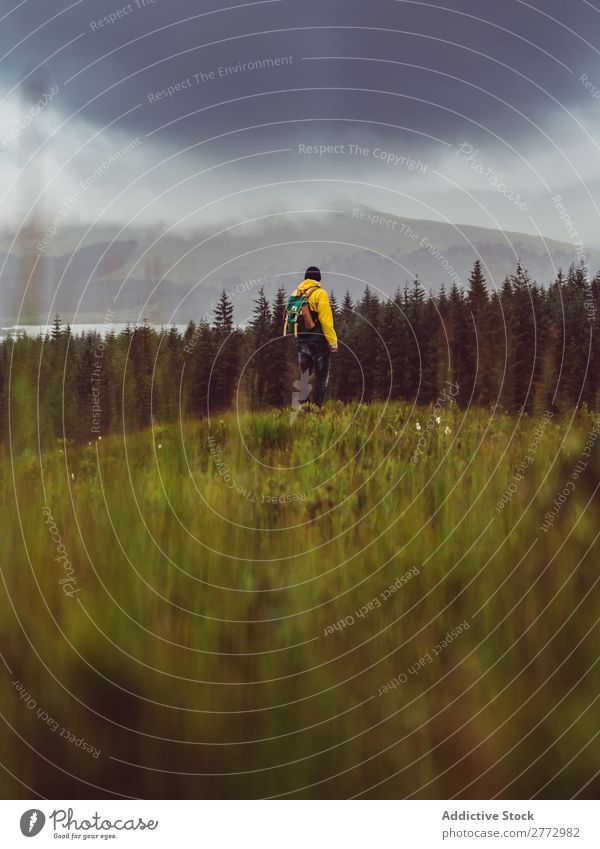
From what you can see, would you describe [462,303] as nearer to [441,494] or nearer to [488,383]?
[488,383]

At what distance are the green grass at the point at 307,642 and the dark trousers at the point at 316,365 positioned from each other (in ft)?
13.4

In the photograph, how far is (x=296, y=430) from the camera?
5988 mm

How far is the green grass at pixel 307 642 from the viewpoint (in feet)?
11.0

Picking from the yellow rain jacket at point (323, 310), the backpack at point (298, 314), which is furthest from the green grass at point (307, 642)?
the yellow rain jacket at point (323, 310)

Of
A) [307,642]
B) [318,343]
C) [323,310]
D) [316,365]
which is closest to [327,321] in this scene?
[323,310]

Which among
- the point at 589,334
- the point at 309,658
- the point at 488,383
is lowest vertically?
the point at 309,658

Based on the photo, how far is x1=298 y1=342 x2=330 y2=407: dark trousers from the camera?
852 centimetres

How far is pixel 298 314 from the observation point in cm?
835

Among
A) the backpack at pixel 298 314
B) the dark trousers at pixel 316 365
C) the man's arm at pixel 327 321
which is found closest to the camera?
the backpack at pixel 298 314

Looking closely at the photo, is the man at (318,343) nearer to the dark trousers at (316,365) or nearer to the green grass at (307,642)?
the dark trousers at (316,365)

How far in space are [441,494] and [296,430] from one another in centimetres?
191

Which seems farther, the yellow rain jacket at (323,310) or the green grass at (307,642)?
the yellow rain jacket at (323,310)

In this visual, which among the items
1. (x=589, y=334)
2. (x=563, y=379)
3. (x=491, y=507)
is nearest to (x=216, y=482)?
(x=491, y=507)

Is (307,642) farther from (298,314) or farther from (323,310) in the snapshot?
(323,310)
